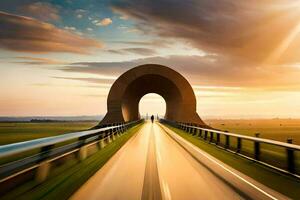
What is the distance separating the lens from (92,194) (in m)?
8.63

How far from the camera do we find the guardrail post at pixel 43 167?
9.33m

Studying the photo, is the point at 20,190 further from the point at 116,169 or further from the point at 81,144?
the point at 81,144

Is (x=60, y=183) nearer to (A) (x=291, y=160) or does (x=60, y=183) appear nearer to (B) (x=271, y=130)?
(A) (x=291, y=160)

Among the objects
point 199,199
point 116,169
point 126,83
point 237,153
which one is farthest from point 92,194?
point 126,83

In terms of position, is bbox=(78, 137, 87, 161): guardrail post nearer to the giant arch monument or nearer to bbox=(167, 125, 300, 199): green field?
bbox=(167, 125, 300, 199): green field

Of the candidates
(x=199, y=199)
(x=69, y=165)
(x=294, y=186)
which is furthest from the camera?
(x=69, y=165)

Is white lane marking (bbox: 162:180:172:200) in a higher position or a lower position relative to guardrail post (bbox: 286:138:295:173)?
lower

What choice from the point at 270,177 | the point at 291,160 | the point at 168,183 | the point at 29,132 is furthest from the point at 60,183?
the point at 29,132

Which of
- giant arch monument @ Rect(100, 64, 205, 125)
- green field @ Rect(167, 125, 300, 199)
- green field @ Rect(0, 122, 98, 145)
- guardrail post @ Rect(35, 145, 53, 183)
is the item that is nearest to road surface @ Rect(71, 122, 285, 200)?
green field @ Rect(167, 125, 300, 199)

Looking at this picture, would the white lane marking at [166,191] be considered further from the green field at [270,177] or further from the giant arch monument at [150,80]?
the giant arch monument at [150,80]

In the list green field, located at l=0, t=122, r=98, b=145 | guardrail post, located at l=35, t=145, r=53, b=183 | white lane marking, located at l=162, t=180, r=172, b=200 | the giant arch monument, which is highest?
the giant arch monument

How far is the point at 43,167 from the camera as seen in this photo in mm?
9633

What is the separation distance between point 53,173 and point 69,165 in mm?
2137

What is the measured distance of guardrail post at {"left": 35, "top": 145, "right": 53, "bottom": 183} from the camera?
30.6 ft
